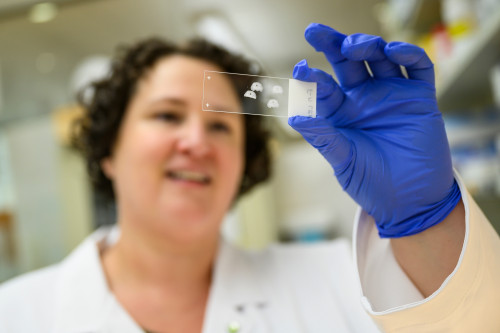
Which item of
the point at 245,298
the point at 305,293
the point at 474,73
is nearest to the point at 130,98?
the point at 245,298

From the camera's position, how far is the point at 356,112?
0.84 m

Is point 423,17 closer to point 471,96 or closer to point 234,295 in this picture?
point 471,96

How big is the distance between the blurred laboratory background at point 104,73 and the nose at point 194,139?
57 cm

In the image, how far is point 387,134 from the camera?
2.66ft

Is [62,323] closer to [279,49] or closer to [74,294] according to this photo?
[74,294]

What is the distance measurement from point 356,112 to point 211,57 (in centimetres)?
76

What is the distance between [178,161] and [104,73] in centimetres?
86

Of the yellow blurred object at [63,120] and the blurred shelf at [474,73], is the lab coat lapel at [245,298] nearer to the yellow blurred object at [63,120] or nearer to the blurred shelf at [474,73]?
the blurred shelf at [474,73]

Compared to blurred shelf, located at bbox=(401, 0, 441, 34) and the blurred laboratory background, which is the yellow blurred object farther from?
blurred shelf, located at bbox=(401, 0, 441, 34)

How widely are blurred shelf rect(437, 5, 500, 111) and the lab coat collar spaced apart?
101 centimetres

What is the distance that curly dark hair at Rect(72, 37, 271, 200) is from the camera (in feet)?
4.58

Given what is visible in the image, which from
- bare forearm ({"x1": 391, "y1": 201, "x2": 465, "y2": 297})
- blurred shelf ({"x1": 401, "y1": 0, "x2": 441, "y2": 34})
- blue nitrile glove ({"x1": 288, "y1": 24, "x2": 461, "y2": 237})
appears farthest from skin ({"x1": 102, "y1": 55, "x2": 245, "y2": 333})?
blurred shelf ({"x1": 401, "y1": 0, "x2": 441, "y2": 34})

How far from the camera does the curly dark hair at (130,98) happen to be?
139 cm

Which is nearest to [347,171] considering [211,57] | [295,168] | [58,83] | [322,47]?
[322,47]
